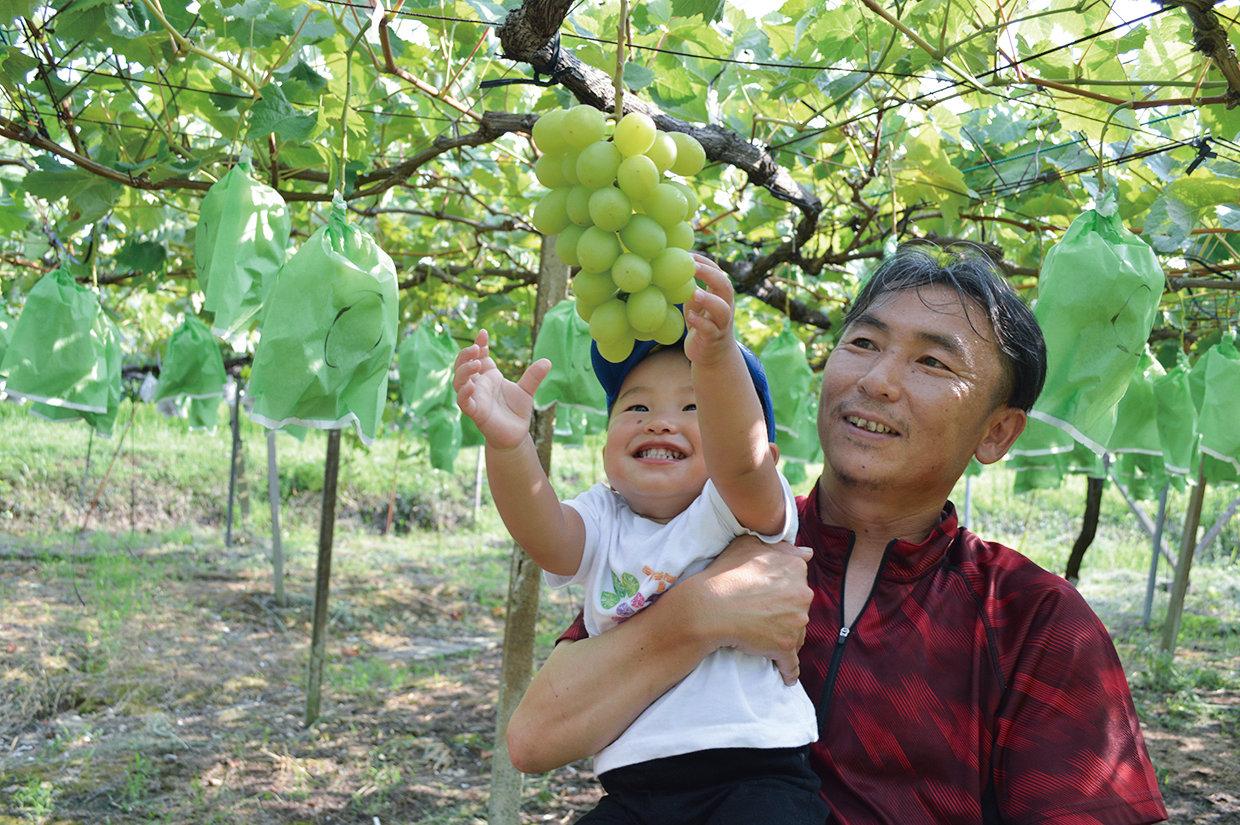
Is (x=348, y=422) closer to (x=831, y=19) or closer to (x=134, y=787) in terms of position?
(x=831, y=19)

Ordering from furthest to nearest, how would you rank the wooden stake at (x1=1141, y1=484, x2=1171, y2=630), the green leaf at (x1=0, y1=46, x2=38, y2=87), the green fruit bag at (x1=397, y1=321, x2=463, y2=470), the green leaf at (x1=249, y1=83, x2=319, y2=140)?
1. the wooden stake at (x1=1141, y1=484, x2=1171, y2=630)
2. the green fruit bag at (x1=397, y1=321, x2=463, y2=470)
3. the green leaf at (x1=0, y1=46, x2=38, y2=87)
4. the green leaf at (x1=249, y1=83, x2=319, y2=140)

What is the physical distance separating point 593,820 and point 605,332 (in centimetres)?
73

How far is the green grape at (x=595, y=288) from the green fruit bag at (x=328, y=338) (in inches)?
24.2

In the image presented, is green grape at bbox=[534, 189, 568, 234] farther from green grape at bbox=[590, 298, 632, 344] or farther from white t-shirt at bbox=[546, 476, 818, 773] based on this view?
white t-shirt at bbox=[546, 476, 818, 773]

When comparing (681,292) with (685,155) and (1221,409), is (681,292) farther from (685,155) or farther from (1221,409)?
(1221,409)

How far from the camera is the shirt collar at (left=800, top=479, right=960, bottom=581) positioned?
1529 mm

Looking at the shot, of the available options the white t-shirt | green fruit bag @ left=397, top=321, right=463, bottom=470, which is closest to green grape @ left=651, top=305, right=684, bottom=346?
the white t-shirt

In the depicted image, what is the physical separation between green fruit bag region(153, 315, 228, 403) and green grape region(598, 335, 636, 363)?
7.98ft

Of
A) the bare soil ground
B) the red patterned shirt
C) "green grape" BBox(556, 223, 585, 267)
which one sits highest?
"green grape" BBox(556, 223, 585, 267)

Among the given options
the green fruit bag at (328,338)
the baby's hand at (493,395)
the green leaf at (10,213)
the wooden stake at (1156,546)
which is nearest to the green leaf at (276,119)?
the green fruit bag at (328,338)

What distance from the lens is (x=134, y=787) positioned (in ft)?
13.4

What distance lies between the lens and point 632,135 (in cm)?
106

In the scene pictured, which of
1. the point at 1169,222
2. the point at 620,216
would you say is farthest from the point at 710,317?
the point at 1169,222

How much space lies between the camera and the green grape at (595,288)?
112cm
